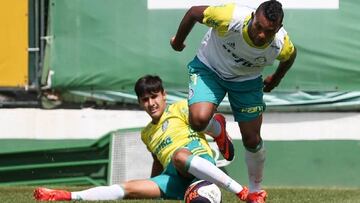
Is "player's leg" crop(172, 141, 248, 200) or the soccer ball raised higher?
the soccer ball

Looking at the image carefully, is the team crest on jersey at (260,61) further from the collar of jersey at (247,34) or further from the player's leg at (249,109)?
the player's leg at (249,109)

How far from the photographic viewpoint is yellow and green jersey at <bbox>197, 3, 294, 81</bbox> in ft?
22.4

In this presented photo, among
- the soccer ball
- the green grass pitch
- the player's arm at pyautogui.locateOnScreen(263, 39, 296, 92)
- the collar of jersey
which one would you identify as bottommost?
the green grass pitch

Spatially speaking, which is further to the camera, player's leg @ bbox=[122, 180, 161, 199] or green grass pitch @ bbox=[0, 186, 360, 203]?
green grass pitch @ bbox=[0, 186, 360, 203]

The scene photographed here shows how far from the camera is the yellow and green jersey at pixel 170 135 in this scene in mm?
7691

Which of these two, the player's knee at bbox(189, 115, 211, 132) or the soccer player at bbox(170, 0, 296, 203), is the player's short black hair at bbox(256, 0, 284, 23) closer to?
the soccer player at bbox(170, 0, 296, 203)

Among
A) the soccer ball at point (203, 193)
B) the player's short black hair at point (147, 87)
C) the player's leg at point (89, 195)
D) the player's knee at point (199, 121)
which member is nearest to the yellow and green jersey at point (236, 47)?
the player's knee at point (199, 121)

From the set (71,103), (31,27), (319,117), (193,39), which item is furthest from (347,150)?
(31,27)

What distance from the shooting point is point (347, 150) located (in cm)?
1088

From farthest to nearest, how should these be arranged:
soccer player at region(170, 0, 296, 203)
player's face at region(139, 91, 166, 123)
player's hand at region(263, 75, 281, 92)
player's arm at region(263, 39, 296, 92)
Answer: player's face at region(139, 91, 166, 123) < player's hand at region(263, 75, 281, 92) < player's arm at region(263, 39, 296, 92) < soccer player at region(170, 0, 296, 203)

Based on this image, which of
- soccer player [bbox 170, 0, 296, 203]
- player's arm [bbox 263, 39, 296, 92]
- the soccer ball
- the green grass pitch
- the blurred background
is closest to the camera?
the soccer ball

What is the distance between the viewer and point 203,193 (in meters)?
6.34

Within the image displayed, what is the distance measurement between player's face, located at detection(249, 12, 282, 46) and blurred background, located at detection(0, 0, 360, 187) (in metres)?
4.17

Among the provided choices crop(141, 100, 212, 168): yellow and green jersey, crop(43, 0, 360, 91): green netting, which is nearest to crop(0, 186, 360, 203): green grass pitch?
crop(141, 100, 212, 168): yellow and green jersey
